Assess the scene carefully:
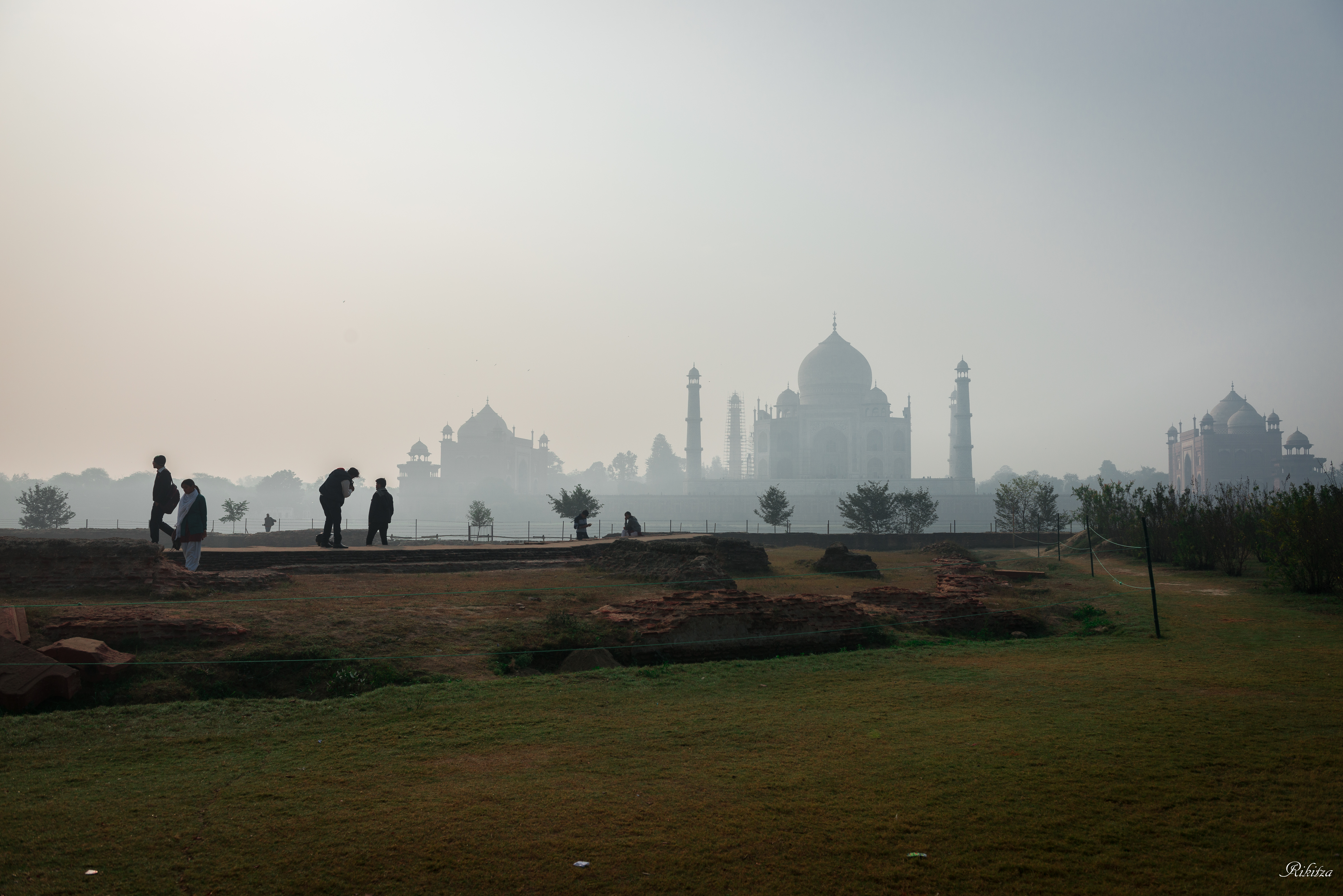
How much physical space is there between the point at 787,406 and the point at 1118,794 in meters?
63.9

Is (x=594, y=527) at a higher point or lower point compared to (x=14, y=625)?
lower

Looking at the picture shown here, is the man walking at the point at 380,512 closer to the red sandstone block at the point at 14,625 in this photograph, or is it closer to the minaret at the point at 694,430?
the red sandstone block at the point at 14,625

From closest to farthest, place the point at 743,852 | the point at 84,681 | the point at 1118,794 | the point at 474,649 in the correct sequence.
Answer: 1. the point at 743,852
2. the point at 1118,794
3. the point at 84,681
4. the point at 474,649

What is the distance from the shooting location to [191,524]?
864 centimetres

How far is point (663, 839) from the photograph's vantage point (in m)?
2.89

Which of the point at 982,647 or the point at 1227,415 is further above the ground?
the point at 1227,415

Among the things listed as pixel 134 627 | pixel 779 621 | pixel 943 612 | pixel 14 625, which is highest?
pixel 14 625

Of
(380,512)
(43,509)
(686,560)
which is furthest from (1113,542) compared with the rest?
(43,509)

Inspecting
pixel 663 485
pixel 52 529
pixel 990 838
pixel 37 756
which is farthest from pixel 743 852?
pixel 663 485

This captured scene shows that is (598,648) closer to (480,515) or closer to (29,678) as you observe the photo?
(29,678)

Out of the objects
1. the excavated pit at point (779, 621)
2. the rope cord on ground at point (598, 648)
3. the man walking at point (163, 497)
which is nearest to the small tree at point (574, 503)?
the man walking at point (163, 497)

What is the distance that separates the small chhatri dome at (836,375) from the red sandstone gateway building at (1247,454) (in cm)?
2913

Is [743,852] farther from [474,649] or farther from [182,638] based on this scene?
[182,638]

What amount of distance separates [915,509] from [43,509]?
38.0 metres
